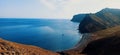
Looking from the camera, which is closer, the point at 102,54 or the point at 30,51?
the point at 30,51

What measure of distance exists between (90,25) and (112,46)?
113340 mm

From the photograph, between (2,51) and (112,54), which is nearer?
(2,51)

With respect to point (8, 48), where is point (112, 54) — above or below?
below

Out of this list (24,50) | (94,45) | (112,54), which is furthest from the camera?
(94,45)

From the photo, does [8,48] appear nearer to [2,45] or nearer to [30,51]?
[2,45]

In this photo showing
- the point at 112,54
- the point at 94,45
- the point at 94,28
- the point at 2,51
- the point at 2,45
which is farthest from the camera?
the point at 94,28

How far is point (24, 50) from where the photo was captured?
137ft

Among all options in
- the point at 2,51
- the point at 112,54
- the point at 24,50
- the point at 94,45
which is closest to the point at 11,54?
the point at 2,51

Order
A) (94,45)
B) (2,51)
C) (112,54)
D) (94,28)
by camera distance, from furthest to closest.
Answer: (94,28) → (94,45) → (112,54) → (2,51)

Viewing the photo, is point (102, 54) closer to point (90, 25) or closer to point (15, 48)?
point (15, 48)

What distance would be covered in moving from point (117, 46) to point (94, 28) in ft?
354

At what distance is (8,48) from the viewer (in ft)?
127

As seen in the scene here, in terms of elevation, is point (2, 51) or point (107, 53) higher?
point (2, 51)

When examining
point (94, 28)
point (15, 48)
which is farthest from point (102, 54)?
point (94, 28)
